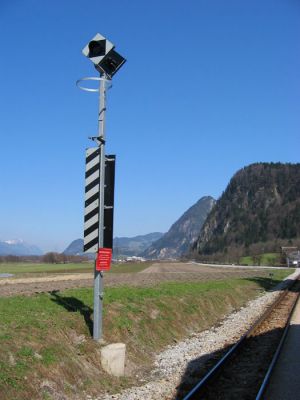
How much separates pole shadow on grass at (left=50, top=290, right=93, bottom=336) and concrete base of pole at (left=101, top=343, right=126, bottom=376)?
142 cm

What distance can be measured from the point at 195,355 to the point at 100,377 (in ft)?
11.7

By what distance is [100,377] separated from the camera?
9875 millimetres

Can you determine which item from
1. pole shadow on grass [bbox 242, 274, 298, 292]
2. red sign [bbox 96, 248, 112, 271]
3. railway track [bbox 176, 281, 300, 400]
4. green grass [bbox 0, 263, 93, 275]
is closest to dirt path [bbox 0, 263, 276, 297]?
pole shadow on grass [bbox 242, 274, 298, 292]

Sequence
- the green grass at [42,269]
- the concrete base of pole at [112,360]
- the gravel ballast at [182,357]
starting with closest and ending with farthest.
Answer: the gravel ballast at [182,357]
the concrete base of pole at [112,360]
the green grass at [42,269]

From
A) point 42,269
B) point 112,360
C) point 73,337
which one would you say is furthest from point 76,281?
point 42,269

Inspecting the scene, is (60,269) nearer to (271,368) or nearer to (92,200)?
(92,200)

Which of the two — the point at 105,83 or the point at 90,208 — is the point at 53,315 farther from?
the point at 105,83

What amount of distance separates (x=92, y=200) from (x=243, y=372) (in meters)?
5.13

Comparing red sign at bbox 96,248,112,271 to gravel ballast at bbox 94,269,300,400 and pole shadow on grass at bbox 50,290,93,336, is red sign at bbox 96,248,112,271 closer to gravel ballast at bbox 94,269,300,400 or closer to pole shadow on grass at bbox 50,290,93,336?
pole shadow on grass at bbox 50,290,93,336

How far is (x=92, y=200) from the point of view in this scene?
1159 centimetres

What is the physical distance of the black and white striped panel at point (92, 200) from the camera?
37.5 ft

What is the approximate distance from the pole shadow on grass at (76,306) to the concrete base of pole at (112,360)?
142 centimetres

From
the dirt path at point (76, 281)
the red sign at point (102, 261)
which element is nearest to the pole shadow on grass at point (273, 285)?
the dirt path at point (76, 281)

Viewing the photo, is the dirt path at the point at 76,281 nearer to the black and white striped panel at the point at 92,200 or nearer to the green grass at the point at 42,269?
the black and white striped panel at the point at 92,200
